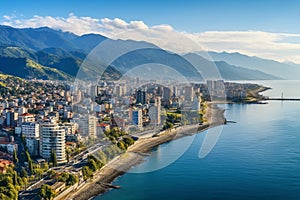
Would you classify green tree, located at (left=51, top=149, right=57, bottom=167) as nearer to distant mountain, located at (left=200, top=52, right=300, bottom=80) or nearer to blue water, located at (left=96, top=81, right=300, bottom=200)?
blue water, located at (left=96, top=81, right=300, bottom=200)

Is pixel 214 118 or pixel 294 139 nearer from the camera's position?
pixel 294 139

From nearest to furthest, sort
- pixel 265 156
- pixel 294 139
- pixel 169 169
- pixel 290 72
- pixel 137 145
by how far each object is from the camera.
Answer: pixel 169 169 → pixel 265 156 → pixel 137 145 → pixel 294 139 → pixel 290 72

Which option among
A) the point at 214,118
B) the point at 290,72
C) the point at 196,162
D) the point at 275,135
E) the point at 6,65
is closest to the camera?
the point at 196,162

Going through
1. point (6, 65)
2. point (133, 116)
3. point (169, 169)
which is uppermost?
point (6, 65)

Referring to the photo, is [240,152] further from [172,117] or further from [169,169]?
[172,117]

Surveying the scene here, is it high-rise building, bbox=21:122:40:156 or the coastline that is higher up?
high-rise building, bbox=21:122:40:156

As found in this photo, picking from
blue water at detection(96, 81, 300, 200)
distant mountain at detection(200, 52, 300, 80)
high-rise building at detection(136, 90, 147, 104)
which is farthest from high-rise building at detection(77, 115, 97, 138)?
distant mountain at detection(200, 52, 300, 80)

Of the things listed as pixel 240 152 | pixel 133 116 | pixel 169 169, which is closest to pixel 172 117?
pixel 133 116
